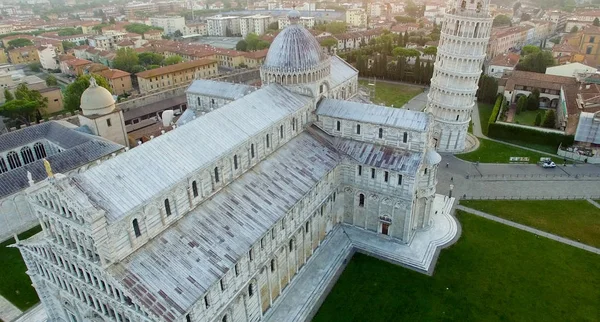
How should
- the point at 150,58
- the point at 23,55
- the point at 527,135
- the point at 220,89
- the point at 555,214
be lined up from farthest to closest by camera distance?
the point at 23,55
the point at 150,58
the point at 527,135
the point at 220,89
the point at 555,214

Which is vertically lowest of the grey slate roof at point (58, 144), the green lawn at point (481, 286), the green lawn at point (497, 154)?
the green lawn at point (481, 286)

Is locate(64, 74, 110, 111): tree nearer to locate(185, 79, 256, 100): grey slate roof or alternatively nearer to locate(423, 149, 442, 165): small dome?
locate(185, 79, 256, 100): grey slate roof

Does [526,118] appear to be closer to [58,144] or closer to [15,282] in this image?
[58,144]

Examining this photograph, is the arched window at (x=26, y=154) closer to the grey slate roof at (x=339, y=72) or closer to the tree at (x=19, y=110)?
the tree at (x=19, y=110)

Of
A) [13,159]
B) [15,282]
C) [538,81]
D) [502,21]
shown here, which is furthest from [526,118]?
[502,21]

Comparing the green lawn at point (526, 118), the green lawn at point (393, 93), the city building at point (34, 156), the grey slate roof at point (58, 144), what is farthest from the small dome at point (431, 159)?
the green lawn at point (393, 93)

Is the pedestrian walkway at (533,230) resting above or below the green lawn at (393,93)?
below

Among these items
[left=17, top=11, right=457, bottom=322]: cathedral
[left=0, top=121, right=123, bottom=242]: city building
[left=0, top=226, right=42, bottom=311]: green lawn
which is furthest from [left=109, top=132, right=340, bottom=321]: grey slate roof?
[left=0, top=121, right=123, bottom=242]: city building
